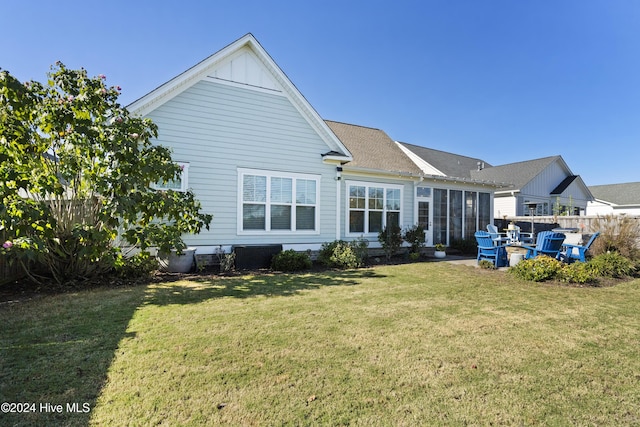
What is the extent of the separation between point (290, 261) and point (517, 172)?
20.2m

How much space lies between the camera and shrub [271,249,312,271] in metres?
9.02

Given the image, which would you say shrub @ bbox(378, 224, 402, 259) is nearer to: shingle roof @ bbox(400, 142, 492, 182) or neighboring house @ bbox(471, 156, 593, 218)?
shingle roof @ bbox(400, 142, 492, 182)

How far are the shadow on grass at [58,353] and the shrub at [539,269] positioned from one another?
8.48 m

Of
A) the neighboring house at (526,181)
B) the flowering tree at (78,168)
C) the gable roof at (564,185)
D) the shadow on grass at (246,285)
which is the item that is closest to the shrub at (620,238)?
the shadow on grass at (246,285)

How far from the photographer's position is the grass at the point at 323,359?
237 centimetres

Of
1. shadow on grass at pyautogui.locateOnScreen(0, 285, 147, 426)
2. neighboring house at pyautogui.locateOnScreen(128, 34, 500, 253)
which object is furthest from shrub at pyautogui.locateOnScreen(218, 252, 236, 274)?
shadow on grass at pyautogui.locateOnScreen(0, 285, 147, 426)

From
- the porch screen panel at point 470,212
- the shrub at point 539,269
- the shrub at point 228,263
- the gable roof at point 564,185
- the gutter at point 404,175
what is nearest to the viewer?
the shrub at point 539,269

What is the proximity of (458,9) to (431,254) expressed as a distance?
953 centimetres

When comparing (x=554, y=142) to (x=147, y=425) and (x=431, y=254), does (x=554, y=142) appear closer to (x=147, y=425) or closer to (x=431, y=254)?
(x=431, y=254)

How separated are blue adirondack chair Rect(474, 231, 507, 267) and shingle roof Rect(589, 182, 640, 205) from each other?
30.2 meters

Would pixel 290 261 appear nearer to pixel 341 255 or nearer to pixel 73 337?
pixel 341 255

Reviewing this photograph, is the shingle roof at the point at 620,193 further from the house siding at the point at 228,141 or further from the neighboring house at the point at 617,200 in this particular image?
the house siding at the point at 228,141

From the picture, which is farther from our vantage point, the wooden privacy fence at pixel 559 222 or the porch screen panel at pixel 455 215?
the porch screen panel at pixel 455 215

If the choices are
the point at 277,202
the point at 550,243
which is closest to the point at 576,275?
the point at 550,243
